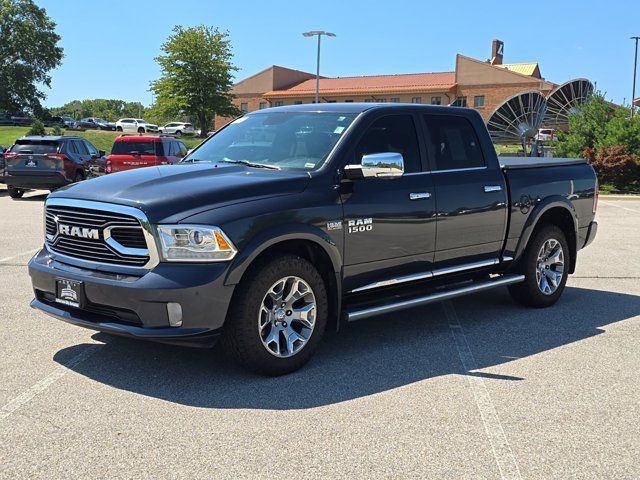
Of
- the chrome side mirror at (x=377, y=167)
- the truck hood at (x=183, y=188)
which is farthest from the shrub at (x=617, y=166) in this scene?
the truck hood at (x=183, y=188)

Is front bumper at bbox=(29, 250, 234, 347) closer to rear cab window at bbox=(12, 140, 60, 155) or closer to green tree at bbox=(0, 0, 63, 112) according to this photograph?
rear cab window at bbox=(12, 140, 60, 155)

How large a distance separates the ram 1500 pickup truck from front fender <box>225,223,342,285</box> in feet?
0.03

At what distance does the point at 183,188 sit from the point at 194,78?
64.6 metres

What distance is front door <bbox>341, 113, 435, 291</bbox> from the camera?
16.5 ft

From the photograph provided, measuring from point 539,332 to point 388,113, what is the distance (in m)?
2.40

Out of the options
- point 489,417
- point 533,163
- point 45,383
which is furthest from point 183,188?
point 533,163

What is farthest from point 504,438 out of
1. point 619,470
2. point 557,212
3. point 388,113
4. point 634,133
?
point 634,133

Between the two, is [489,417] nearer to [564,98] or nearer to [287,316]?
[287,316]

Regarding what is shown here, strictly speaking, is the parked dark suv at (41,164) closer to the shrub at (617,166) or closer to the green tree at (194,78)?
the shrub at (617,166)

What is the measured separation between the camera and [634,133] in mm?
26109

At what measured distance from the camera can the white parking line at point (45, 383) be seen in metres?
4.05

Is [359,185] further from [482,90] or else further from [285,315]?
[482,90]

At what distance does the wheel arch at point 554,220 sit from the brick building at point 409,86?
5852cm

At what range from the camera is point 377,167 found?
193 inches
